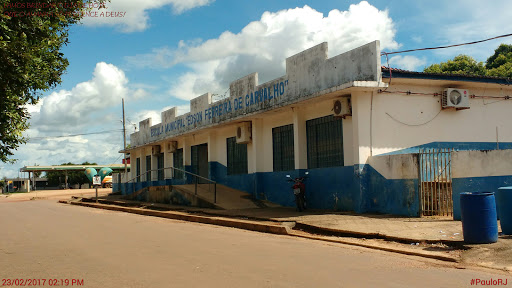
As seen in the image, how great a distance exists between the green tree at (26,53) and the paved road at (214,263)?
8.99 ft

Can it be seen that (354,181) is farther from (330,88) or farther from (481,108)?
(481,108)

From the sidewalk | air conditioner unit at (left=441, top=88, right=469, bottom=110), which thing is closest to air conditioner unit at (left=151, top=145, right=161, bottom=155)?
the sidewalk

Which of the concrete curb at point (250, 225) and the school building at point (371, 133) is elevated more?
the school building at point (371, 133)

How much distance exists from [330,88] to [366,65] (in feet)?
4.06

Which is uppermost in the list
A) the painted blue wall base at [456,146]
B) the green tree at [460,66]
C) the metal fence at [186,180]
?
the green tree at [460,66]

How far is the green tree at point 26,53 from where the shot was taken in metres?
8.59

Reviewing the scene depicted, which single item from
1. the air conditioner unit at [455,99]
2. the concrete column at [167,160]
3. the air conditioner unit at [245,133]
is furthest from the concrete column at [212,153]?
the air conditioner unit at [455,99]

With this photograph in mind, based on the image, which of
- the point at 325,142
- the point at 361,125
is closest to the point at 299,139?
the point at 325,142

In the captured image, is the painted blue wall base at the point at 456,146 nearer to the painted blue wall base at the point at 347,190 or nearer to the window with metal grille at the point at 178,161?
the painted blue wall base at the point at 347,190

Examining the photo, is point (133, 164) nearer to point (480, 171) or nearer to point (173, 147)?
point (173, 147)

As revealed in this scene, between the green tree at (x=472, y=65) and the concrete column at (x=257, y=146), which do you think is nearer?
the concrete column at (x=257, y=146)

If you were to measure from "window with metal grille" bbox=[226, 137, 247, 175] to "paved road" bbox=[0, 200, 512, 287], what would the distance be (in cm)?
899

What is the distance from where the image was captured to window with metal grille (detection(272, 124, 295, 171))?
58.4ft

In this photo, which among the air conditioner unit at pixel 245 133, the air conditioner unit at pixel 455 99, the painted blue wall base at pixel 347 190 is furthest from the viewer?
the air conditioner unit at pixel 245 133
